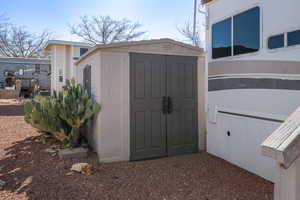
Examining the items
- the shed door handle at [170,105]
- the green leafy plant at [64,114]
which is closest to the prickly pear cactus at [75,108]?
the green leafy plant at [64,114]

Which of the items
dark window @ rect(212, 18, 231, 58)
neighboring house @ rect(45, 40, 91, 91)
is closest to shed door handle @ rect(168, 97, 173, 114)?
dark window @ rect(212, 18, 231, 58)

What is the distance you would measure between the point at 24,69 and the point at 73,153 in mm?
15178

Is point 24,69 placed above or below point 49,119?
above

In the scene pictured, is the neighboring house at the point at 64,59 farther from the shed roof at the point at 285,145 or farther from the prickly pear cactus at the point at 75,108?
the shed roof at the point at 285,145

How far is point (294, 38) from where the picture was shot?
9.28 ft

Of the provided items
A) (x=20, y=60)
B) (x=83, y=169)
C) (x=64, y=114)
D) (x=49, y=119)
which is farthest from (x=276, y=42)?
(x=20, y=60)

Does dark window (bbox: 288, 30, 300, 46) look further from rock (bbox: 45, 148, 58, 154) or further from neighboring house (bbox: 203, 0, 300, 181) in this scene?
rock (bbox: 45, 148, 58, 154)

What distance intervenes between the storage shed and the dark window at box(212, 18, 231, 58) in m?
0.34

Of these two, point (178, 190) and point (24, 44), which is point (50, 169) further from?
point (24, 44)

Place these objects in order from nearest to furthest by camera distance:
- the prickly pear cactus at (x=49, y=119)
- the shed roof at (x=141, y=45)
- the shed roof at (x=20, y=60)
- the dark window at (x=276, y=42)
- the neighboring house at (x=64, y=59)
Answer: the dark window at (x=276, y=42) → the shed roof at (x=141, y=45) → the prickly pear cactus at (x=49, y=119) → the neighboring house at (x=64, y=59) → the shed roof at (x=20, y=60)

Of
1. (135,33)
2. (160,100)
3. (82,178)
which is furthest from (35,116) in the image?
(135,33)

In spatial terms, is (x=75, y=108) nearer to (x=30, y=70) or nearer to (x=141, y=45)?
(x=141, y=45)

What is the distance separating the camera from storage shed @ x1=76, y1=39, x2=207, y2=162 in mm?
3996

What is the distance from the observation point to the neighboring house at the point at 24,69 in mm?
16453
